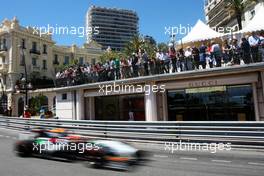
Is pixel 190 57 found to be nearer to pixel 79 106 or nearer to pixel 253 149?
pixel 253 149

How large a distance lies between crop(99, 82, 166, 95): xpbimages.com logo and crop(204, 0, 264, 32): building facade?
1658 centimetres

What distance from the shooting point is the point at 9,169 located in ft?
30.8

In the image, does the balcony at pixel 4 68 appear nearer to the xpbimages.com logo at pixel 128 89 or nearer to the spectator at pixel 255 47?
the xpbimages.com logo at pixel 128 89

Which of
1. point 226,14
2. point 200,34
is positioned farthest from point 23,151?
point 226,14

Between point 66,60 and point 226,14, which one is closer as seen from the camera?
point 226,14

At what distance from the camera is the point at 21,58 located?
60.0m

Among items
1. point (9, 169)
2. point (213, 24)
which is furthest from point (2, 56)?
point (9, 169)

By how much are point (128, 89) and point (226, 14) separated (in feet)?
173

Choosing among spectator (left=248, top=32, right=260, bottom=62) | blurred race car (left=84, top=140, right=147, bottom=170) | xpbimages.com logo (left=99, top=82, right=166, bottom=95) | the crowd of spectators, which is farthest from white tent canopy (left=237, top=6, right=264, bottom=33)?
blurred race car (left=84, top=140, right=147, bottom=170)

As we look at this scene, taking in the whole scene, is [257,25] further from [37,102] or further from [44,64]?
[44,64]

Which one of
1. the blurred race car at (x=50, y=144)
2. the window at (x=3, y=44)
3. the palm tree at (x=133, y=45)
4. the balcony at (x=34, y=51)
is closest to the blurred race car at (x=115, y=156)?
the blurred race car at (x=50, y=144)

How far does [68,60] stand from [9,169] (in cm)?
6433

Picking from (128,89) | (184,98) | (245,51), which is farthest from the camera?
(128,89)

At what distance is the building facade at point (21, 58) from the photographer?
58.2 metres
